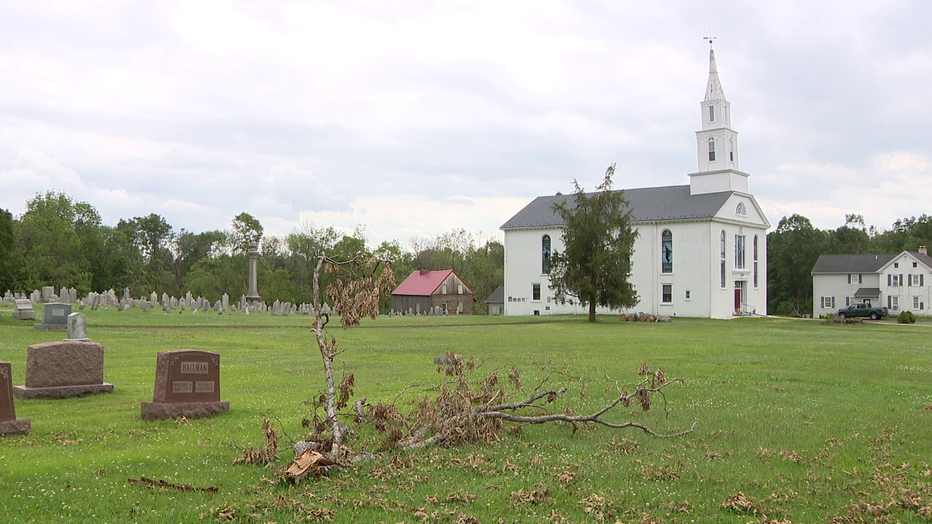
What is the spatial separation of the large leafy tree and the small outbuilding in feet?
97.6

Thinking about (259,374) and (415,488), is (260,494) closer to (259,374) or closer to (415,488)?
(415,488)

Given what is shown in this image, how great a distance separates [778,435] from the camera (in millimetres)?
10320

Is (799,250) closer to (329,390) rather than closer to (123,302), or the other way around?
(123,302)

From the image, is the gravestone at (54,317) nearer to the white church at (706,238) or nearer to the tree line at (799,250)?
the white church at (706,238)

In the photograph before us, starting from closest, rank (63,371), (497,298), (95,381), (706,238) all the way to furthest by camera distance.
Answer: (63,371), (95,381), (706,238), (497,298)

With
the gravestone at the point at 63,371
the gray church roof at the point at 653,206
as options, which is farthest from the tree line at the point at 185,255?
the gravestone at the point at 63,371

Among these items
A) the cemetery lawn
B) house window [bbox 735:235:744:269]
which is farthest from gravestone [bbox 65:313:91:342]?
house window [bbox 735:235:744:269]

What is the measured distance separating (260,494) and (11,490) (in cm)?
229

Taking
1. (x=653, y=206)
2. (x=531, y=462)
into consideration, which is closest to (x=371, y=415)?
(x=531, y=462)

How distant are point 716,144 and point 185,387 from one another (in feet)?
197

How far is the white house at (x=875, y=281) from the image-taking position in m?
85.7

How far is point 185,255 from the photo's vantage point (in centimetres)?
10719

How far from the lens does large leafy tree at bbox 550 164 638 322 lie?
4881 centimetres

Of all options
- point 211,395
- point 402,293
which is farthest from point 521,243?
point 211,395
